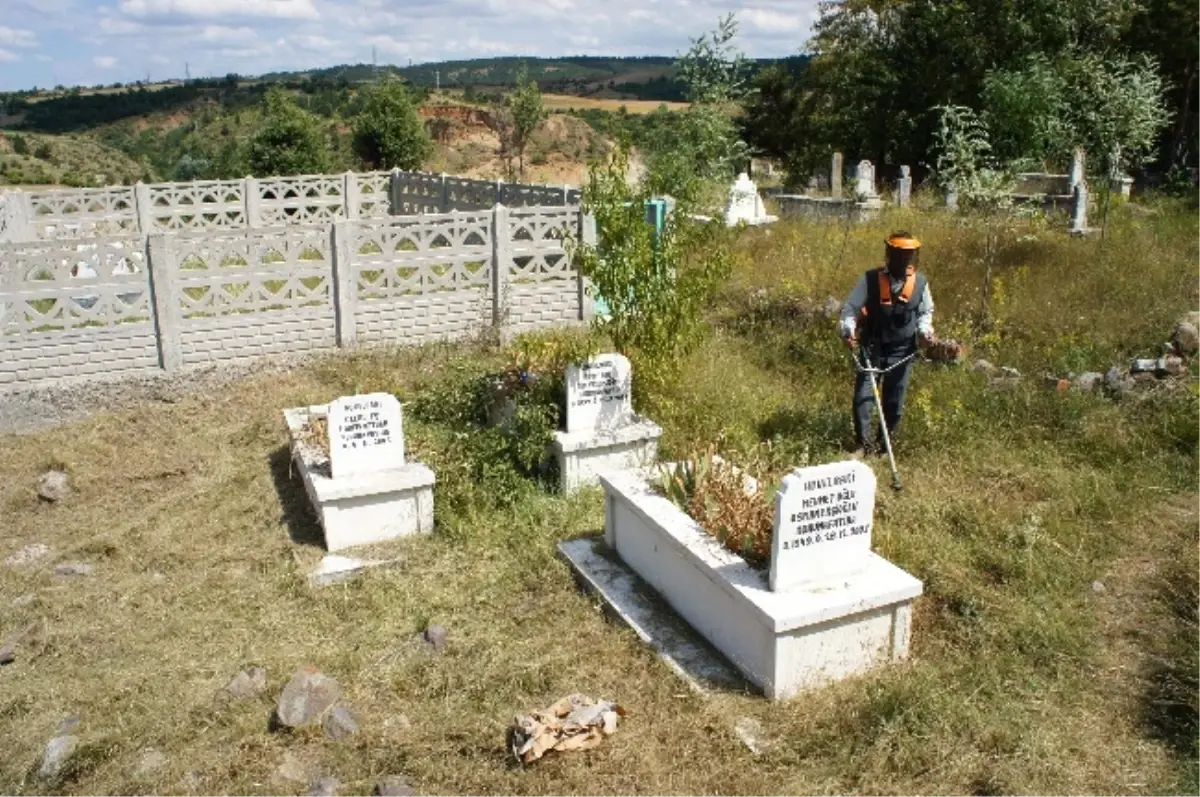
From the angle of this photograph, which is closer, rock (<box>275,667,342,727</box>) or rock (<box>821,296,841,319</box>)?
rock (<box>275,667,342,727</box>)

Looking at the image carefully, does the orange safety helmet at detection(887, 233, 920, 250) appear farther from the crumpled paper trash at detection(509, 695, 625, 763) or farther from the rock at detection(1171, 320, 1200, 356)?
the crumpled paper trash at detection(509, 695, 625, 763)

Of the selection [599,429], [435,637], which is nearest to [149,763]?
[435,637]

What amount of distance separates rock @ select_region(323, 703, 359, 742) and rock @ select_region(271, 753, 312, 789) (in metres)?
0.19

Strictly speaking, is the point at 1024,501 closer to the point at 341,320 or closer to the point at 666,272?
the point at 666,272

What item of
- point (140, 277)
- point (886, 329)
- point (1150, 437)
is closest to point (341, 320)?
point (140, 277)

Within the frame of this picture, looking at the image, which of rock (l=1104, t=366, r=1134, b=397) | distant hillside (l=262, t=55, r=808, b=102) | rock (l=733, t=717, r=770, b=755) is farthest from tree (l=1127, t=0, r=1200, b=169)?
distant hillside (l=262, t=55, r=808, b=102)

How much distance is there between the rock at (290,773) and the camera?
13.4 feet

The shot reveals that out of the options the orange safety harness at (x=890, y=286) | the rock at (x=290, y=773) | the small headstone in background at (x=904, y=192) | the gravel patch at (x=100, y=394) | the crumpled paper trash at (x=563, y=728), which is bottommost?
the rock at (x=290, y=773)

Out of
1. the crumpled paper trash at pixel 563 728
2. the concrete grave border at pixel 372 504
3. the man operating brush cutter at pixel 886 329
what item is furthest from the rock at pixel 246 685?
the man operating brush cutter at pixel 886 329

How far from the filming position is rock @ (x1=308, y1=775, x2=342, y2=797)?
3.95m

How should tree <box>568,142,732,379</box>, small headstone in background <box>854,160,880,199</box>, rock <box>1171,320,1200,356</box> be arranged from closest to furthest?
tree <box>568,142,732,379</box> < rock <box>1171,320,1200,356</box> < small headstone in background <box>854,160,880,199</box>

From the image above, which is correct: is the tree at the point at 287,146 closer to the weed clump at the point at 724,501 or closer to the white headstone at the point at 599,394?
the white headstone at the point at 599,394

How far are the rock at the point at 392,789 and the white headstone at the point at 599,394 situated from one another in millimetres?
3390

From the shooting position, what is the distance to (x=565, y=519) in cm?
658
